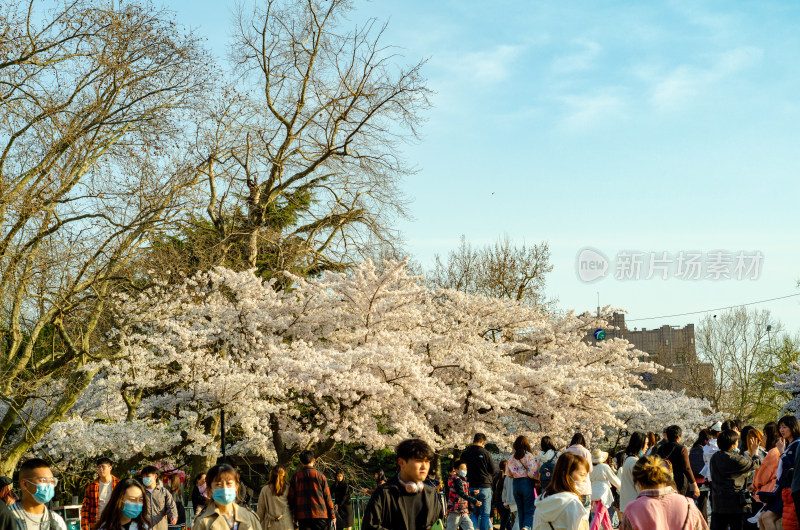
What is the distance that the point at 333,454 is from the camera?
2773cm

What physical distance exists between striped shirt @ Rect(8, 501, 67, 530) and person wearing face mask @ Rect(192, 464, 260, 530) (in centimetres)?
108

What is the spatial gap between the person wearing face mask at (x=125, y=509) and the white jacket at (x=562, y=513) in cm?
300

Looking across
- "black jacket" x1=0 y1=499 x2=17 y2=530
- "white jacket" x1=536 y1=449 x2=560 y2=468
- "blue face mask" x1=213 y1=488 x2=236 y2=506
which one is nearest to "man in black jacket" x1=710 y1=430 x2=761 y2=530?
"white jacket" x1=536 y1=449 x2=560 y2=468

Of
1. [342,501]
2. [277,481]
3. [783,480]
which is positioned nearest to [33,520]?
[277,481]

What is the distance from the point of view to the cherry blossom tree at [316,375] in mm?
17719

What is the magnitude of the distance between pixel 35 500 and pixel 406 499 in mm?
2491

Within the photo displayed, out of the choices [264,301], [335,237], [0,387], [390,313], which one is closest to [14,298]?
[0,387]

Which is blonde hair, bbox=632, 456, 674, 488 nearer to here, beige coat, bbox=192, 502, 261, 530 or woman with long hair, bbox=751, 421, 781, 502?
beige coat, bbox=192, 502, 261, 530

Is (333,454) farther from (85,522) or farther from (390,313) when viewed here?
(85,522)

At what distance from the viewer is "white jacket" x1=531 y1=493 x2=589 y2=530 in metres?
5.29

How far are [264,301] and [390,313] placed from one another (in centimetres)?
308

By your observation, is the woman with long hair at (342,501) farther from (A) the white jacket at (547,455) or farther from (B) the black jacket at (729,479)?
(B) the black jacket at (729,479)

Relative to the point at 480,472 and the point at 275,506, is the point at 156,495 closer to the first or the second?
the point at 275,506

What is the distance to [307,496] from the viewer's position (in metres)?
9.92
